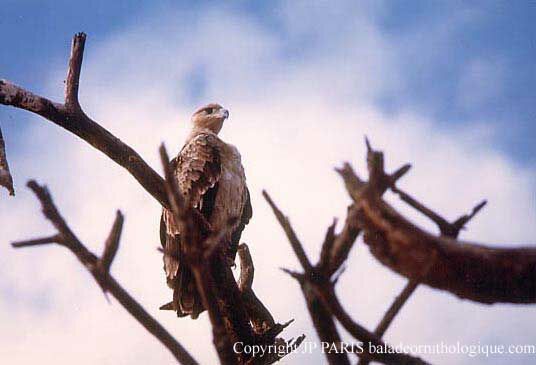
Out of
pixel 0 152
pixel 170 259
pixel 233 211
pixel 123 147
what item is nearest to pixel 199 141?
pixel 233 211

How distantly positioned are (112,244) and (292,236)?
0.61m

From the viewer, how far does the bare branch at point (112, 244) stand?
6.45ft

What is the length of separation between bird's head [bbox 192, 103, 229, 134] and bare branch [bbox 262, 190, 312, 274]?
647 centimetres

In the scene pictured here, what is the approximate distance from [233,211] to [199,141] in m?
1.03

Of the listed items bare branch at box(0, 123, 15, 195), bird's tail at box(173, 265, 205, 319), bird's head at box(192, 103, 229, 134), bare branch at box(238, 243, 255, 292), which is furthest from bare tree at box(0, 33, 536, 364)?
bird's head at box(192, 103, 229, 134)

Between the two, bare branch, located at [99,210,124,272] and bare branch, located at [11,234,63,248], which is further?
bare branch, located at [11,234,63,248]

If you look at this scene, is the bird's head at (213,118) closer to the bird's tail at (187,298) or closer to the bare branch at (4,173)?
the bird's tail at (187,298)

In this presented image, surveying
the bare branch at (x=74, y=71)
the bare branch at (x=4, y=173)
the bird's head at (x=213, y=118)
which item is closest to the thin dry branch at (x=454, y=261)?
the bare branch at (x=4, y=173)

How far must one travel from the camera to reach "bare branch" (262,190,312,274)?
6.65 feet

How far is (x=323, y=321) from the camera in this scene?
6.79 ft

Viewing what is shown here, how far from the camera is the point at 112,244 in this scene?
2000 millimetres

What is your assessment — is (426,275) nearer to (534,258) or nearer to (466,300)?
(466,300)

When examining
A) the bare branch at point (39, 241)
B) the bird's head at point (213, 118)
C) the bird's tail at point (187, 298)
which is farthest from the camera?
the bird's head at point (213, 118)

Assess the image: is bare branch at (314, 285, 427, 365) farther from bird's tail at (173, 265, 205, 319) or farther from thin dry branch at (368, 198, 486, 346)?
bird's tail at (173, 265, 205, 319)
